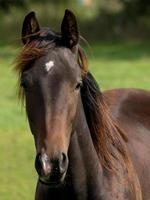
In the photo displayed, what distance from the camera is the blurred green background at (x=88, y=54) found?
8.86m

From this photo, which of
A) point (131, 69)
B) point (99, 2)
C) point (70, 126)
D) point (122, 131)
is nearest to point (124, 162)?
point (122, 131)

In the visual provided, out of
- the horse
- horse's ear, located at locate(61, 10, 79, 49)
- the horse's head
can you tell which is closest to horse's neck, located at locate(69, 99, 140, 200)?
the horse

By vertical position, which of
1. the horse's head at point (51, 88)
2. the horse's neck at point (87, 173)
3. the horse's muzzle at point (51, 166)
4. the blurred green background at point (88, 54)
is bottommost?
the blurred green background at point (88, 54)

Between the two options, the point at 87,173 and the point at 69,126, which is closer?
the point at 69,126

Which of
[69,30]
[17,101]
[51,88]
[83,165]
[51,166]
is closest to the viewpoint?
[51,166]

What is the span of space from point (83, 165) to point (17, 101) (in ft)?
28.7

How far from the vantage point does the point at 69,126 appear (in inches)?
154

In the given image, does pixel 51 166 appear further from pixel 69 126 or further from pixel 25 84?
pixel 25 84

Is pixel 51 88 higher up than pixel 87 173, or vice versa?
pixel 51 88

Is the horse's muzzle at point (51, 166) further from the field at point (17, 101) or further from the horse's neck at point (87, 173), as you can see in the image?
the field at point (17, 101)

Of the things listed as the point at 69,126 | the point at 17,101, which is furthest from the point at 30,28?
the point at 17,101

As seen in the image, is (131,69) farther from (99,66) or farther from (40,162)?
(40,162)

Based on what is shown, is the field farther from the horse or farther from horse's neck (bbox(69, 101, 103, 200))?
horse's neck (bbox(69, 101, 103, 200))

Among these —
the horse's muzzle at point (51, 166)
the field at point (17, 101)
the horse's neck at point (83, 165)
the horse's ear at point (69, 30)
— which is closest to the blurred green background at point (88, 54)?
the field at point (17, 101)
